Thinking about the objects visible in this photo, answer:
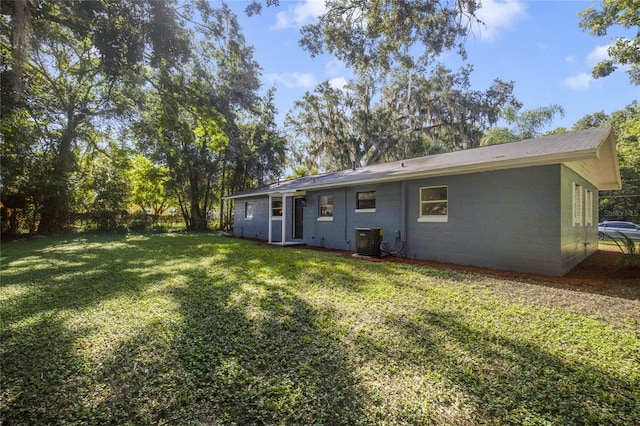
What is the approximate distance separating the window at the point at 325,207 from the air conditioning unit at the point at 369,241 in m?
2.59

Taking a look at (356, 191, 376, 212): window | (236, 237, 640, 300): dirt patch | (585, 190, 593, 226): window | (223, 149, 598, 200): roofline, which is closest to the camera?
(236, 237, 640, 300): dirt patch

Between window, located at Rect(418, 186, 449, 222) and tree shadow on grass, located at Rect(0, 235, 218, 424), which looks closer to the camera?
tree shadow on grass, located at Rect(0, 235, 218, 424)

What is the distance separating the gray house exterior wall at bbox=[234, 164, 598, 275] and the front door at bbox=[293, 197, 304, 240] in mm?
3676

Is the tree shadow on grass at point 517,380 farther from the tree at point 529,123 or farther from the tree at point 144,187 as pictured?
the tree at point 529,123

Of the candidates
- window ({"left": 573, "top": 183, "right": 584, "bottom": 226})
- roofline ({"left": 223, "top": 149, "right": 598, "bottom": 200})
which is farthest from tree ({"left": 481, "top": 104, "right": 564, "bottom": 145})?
roofline ({"left": 223, "top": 149, "right": 598, "bottom": 200})

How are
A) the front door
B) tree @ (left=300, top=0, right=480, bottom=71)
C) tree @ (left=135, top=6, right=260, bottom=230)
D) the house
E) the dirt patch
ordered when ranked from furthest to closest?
the front door → tree @ (left=135, top=6, right=260, bottom=230) → tree @ (left=300, top=0, right=480, bottom=71) → the house → the dirt patch

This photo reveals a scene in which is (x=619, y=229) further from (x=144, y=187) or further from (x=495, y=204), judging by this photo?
(x=144, y=187)

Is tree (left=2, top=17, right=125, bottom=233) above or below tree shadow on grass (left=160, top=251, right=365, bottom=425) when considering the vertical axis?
above

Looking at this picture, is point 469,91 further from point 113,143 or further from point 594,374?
point 113,143

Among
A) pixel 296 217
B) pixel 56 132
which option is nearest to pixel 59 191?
pixel 56 132

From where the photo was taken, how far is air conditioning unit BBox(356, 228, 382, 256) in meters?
9.12

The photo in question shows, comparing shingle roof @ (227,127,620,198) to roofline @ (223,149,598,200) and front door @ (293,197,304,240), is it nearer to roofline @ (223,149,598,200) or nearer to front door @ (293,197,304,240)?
roofline @ (223,149,598,200)

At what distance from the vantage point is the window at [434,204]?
8359 mm

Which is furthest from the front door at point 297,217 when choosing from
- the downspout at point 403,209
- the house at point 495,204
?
the downspout at point 403,209
